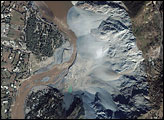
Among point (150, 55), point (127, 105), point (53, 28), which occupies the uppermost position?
point (53, 28)

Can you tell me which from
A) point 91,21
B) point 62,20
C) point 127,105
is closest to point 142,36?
point 91,21

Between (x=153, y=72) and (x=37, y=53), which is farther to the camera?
(x=37, y=53)

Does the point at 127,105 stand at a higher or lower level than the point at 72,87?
lower

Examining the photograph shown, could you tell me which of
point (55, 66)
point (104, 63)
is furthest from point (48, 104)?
point (104, 63)

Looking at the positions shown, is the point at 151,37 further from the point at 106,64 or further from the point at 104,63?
the point at 104,63

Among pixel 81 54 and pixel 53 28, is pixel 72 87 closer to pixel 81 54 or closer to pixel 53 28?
pixel 81 54

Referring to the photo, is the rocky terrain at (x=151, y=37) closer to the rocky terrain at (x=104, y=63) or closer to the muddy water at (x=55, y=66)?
the rocky terrain at (x=104, y=63)
